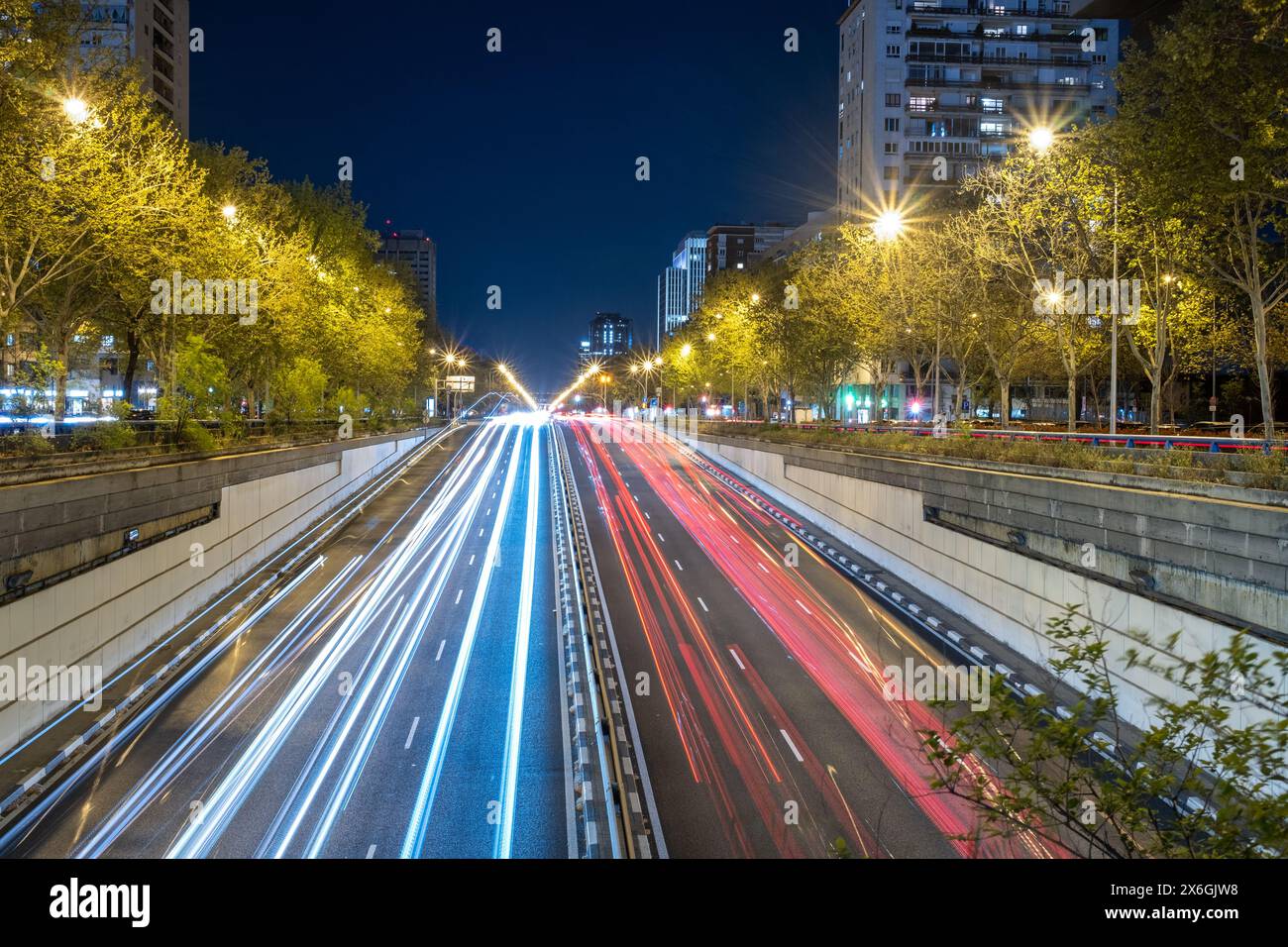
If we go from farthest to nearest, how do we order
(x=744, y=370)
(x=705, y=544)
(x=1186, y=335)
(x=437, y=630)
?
(x=744, y=370) < (x=1186, y=335) < (x=705, y=544) < (x=437, y=630)

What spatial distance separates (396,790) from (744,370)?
238 ft

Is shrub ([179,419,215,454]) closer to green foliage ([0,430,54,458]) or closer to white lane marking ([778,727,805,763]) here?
green foliage ([0,430,54,458])

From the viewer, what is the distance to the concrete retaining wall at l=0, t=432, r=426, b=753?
16703 mm

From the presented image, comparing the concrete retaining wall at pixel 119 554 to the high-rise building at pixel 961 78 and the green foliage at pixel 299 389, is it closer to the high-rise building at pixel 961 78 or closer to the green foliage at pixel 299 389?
the green foliage at pixel 299 389

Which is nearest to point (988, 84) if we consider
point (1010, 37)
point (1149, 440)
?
point (1010, 37)

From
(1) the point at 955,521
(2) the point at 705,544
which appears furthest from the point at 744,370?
(1) the point at 955,521

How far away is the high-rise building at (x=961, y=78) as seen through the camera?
112m

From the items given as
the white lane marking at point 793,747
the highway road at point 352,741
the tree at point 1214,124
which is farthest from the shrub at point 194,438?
the tree at point 1214,124

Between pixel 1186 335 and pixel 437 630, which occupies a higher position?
→ pixel 1186 335

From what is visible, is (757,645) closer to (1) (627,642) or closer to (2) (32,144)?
(1) (627,642)

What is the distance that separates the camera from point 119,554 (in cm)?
2128

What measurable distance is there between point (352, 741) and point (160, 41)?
10408 cm

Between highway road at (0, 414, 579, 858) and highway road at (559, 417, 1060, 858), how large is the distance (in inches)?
94.5

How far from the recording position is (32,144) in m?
26.3
